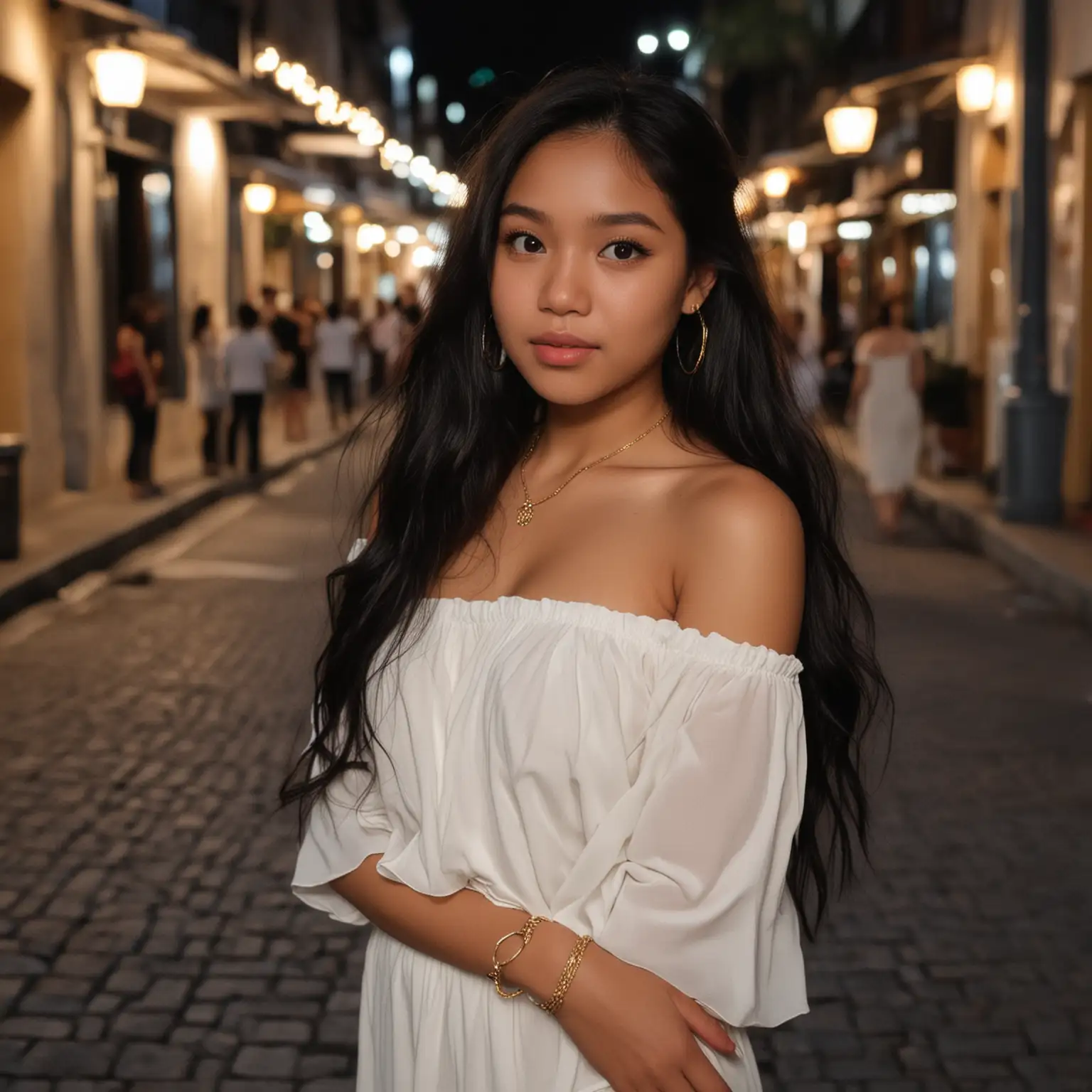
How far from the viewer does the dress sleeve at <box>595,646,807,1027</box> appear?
185cm

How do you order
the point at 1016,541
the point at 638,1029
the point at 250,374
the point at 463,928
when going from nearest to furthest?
1. the point at 638,1029
2. the point at 463,928
3. the point at 1016,541
4. the point at 250,374

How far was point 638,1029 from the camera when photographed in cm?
183

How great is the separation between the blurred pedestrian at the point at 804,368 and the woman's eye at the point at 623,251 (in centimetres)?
32

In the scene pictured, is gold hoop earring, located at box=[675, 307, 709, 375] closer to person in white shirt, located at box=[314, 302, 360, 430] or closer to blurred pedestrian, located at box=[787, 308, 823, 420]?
blurred pedestrian, located at box=[787, 308, 823, 420]

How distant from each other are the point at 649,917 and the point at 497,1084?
0.29 m

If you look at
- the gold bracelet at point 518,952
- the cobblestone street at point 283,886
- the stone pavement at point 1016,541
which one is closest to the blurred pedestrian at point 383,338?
the stone pavement at point 1016,541

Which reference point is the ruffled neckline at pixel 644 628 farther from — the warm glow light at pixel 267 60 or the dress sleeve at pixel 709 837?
the warm glow light at pixel 267 60

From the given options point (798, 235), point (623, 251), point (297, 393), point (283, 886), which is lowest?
point (283, 886)

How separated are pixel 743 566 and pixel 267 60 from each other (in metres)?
26.2

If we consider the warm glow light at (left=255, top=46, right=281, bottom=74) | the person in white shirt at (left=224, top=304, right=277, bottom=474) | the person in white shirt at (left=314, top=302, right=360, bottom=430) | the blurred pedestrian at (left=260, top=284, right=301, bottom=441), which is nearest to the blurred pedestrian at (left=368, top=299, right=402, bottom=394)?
the person in white shirt at (left=314, top=302, right=360, bottom=430)

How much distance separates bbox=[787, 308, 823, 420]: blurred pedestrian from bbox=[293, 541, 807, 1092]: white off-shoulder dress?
0.49 m

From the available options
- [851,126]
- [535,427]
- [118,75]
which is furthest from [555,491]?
[851,126]

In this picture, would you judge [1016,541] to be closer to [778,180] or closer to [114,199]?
[114,199]

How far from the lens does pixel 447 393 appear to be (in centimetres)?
238
